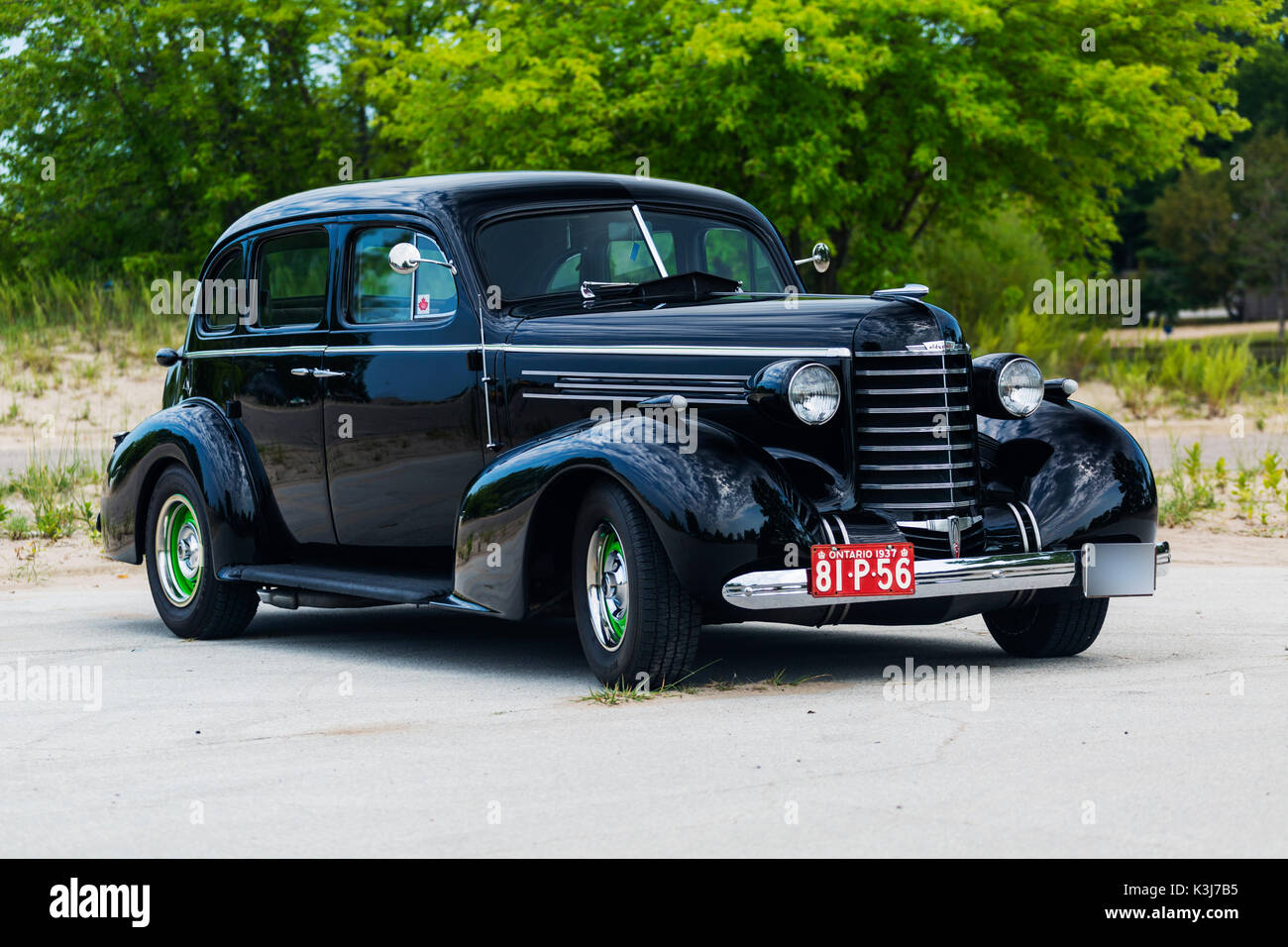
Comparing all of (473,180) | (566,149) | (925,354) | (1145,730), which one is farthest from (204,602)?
(566,149)

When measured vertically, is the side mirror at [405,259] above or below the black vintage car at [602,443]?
above

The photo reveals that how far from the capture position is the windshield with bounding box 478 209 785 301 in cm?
798

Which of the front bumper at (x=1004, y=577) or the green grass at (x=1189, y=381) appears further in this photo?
the green grass at (x=1189, y=381)

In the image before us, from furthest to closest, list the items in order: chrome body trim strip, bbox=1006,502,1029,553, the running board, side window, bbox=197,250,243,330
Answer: side window, bbox=197,250,243,330, the running board, chrome body trim strip, bbox=1006,502,1029,553

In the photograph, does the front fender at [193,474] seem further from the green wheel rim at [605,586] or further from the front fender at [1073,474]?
the front fender at [1073,474]

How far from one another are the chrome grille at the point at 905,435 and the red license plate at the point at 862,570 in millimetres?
414

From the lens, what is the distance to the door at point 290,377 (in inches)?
338

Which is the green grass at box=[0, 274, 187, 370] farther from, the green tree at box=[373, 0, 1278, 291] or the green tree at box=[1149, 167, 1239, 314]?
the green tree at box=[1149, 167, 1239, 314]

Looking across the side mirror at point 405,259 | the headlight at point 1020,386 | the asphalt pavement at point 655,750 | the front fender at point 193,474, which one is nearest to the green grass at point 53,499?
the front fender at point 193,474

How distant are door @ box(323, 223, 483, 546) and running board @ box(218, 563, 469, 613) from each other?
0.59 ft

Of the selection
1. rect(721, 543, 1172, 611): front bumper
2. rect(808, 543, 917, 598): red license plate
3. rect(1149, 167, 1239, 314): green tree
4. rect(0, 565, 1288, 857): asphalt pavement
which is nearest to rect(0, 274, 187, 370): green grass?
rect(0, 565, 1288, 857): asphalt pavement

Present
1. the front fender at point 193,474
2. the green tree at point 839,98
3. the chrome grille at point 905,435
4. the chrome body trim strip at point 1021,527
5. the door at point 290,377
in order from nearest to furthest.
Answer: the chrome grille at point 905,435
the chrome body trim strip at point 1021,527
the door at point 290,377
the front fender at point 193,474
the green tree at point 839,98

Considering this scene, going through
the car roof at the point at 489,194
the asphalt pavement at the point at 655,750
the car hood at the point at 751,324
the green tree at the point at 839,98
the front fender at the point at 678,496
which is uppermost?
the green tree at the point at 839,98
